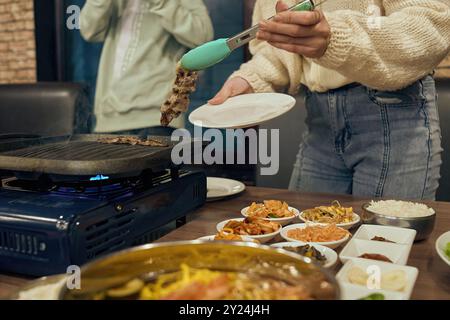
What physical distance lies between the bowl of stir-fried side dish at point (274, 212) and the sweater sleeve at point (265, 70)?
0.65 m

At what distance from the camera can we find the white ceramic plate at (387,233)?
1.21m

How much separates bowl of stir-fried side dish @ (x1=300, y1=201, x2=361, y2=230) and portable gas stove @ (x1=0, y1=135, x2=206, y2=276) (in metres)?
0.38

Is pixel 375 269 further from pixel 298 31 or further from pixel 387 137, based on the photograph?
pixel 387 137

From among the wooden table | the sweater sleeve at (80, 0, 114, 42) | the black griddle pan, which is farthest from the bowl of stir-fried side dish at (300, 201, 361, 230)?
the sweater sleeve at (80, 0, 114, 42)

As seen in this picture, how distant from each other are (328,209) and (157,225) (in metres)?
0.52


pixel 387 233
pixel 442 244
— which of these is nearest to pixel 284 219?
pixel 387 233

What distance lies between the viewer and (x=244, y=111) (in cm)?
172

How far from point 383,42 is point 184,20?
2212mm

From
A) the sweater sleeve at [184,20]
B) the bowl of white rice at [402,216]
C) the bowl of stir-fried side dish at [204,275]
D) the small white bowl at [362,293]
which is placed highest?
the sweater sleeve at [184,20]

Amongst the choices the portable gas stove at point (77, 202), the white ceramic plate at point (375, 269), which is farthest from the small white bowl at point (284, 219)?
the white ceramic plate at point (375, 269)

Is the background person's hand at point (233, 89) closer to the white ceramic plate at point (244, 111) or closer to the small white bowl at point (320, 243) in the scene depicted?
the white ceramic plate at point (244, 111)

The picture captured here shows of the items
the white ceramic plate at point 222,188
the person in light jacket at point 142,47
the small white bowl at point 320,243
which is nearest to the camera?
the small white bowl at point 320,243

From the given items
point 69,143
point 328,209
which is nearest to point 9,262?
point 69,143

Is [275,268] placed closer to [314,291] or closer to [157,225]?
[314,291]
